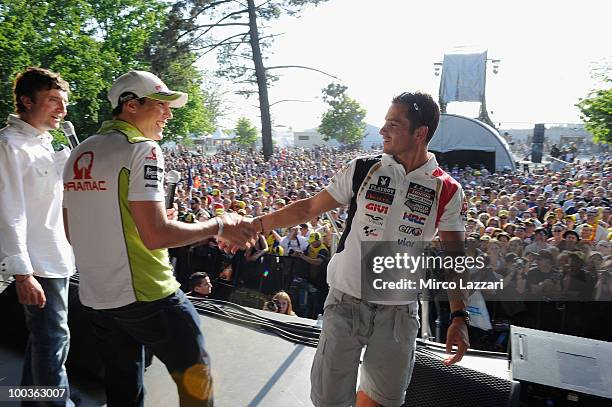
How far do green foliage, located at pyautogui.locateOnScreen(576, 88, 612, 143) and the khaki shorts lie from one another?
17.5 meters

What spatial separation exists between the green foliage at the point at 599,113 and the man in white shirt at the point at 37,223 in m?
18.1

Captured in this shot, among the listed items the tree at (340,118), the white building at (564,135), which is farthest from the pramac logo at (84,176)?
the tree at (340,118)

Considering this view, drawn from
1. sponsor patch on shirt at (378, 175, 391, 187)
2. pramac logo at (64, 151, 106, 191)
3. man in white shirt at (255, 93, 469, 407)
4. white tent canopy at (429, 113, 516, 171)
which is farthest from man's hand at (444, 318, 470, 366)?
white tent canopy at (429, 113, 516, 171)

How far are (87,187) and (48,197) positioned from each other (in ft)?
1.63

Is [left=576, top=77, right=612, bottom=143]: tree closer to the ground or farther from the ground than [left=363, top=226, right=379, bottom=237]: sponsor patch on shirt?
farther from the ground

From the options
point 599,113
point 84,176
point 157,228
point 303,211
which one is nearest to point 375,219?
point 303,211

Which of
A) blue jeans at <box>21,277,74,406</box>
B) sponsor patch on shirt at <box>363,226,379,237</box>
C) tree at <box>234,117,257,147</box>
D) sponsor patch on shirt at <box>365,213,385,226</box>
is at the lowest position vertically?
blue jeans at <box>21,277,74,406</box>

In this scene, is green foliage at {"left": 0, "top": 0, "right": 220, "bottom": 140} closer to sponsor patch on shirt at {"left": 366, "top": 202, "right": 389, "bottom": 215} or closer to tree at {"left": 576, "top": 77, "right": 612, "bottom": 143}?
sponsor patch on shirt at {"left": 366, "top": 202, "right": 389, "bottom": 215}

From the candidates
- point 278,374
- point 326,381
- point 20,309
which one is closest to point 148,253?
point 326,381

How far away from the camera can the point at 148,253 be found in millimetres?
1776

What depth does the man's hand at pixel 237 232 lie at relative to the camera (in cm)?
204

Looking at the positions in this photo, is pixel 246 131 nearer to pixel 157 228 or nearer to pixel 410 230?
pixel 410 230

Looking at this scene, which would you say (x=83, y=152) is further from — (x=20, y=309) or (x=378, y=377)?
(x=20, y=309)

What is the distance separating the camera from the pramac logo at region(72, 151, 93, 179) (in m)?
1.73
